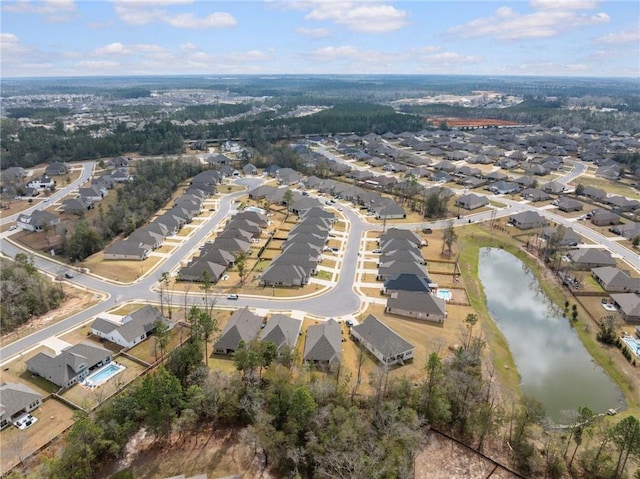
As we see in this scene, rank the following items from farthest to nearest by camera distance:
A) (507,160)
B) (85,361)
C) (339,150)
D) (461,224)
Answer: (339,150) < (507,160) < (461,224) < (85,361)

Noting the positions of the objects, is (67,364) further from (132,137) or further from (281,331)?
(132,137)

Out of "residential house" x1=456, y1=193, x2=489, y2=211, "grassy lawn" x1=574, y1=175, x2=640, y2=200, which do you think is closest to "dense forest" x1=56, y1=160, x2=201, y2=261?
"residential house" x1=456, y1=193, x2=489, y2=211

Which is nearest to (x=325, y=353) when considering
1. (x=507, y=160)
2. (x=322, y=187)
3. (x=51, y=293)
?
(x=51, y=293)

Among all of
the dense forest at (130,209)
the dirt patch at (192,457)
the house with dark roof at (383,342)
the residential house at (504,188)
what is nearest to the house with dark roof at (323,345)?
the house with dark roof at (383,342)

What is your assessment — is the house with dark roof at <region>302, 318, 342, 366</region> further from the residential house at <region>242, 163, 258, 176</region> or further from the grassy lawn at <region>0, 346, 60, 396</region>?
the residential house at <region>242, 163, 258, 176</region>

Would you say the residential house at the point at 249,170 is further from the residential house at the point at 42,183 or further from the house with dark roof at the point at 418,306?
the house with dark roof at the point at 418,306

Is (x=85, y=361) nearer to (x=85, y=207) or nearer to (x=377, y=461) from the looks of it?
(x=377, y=461)
